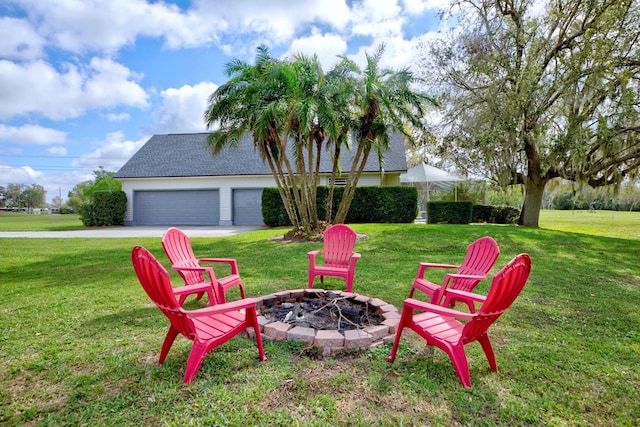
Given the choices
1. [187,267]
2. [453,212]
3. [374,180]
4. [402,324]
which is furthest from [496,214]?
[187,267]

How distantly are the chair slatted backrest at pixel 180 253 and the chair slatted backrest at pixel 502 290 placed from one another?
119 inches

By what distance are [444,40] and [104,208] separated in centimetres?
1750

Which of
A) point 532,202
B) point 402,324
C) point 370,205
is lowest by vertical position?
point 402,324

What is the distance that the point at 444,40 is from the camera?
1223cm

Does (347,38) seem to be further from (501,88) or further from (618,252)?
(618,252)

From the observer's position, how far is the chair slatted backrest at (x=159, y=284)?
6.89ft

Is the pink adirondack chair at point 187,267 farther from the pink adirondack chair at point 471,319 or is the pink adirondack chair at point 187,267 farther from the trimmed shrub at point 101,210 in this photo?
the trimmed shrub at point 101,210

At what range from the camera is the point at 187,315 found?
2.19 m

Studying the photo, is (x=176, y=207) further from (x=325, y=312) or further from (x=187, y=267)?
(x=325, y=312)

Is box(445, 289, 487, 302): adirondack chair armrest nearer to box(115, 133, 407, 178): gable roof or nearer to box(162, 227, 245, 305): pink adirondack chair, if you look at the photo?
box(162, 227, 245, 305): pink adirondack chair

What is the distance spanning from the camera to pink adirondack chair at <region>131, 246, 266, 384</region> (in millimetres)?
2129

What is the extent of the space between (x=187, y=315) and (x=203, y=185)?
16779 millimetres

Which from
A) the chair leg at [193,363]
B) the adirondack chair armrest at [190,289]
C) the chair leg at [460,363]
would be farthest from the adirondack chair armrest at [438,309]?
the adirondack chair armrest at [190,289]

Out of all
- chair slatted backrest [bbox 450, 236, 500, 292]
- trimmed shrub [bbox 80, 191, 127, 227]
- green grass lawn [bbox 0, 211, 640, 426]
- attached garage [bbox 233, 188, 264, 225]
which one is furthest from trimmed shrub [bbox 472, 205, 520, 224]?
trimmed shrub [bbox 80, 191, 127, 227]
